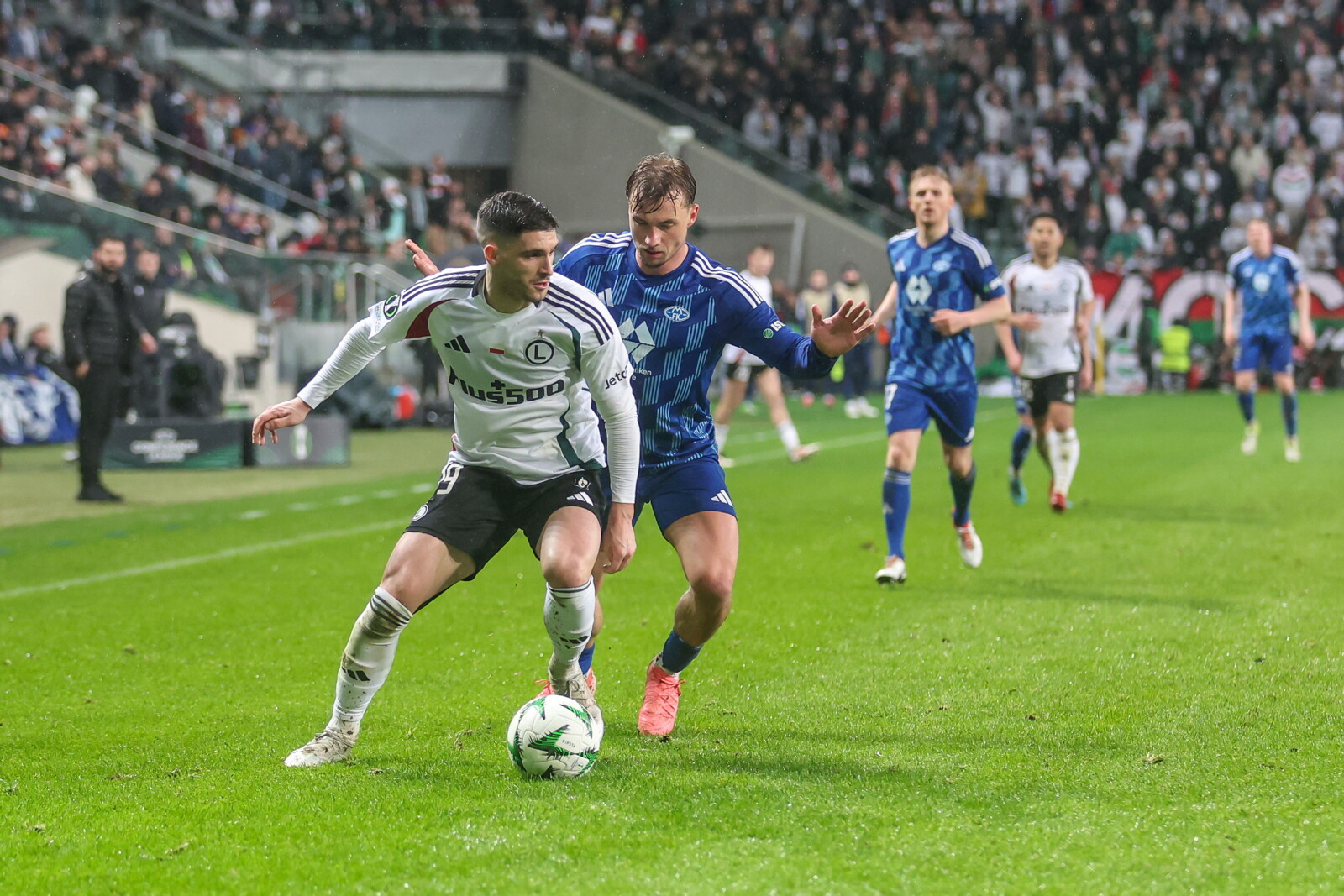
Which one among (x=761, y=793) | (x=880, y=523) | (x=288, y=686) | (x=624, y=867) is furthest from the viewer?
(x=880, y=523)

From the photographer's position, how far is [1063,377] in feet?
38.4

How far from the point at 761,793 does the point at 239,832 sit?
1.48m

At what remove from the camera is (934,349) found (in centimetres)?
883

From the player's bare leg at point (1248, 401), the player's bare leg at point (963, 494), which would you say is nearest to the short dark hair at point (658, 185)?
the player's bare leg at point (963, 494)

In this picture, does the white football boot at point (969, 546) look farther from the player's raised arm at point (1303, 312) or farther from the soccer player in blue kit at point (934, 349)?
the player's raised arm at point (1303, 312)

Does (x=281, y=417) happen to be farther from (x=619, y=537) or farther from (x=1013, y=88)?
(x=1013, y=88)

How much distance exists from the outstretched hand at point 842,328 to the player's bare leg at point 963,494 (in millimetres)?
4043

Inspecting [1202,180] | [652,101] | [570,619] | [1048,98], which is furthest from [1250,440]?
[652,101]

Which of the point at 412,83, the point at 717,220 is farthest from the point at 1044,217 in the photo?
the point at 412,83

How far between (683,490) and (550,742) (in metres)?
1.25

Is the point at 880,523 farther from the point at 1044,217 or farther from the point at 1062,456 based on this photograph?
the point at 1044,217

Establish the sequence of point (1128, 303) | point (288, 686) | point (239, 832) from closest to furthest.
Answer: point (239, 832)
point (288, 686)
point (1128, 303)

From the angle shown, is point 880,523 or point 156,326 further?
point 156,326

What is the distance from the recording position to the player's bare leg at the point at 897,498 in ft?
27.6
